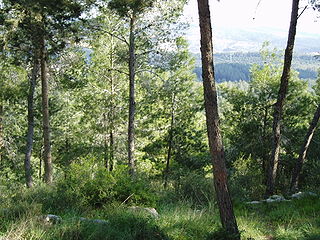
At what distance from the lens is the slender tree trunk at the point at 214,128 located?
4.93 metres

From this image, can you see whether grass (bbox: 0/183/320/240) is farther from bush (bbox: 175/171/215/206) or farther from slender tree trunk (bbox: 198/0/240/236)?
bush (bbox: 175/171/215/206)

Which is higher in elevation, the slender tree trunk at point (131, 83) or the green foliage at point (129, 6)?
the green foliage at point (129, 6)

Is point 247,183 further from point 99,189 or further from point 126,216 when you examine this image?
point 126,216

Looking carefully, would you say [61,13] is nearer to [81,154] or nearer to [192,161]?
[81,154]

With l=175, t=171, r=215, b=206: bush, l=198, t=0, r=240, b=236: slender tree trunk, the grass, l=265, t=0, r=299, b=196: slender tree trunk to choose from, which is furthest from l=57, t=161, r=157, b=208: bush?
l=265, t=0, r=299, b=196: slender tree trunk

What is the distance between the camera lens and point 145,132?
17.4 meters

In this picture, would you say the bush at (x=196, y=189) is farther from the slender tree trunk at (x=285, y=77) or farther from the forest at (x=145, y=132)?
the slender tree trunk at (x=285, y=77)

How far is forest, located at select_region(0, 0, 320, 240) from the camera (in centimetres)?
499

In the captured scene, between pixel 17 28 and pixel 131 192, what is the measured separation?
7.07 metres

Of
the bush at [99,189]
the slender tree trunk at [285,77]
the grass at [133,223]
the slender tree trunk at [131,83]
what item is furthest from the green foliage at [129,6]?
the grass at [133,223]

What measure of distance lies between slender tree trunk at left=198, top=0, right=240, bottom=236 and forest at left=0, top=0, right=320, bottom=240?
2 centimetres

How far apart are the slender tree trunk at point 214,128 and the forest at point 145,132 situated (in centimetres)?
2

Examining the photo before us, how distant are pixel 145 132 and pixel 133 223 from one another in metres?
12.7

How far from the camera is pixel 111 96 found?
1614cm
